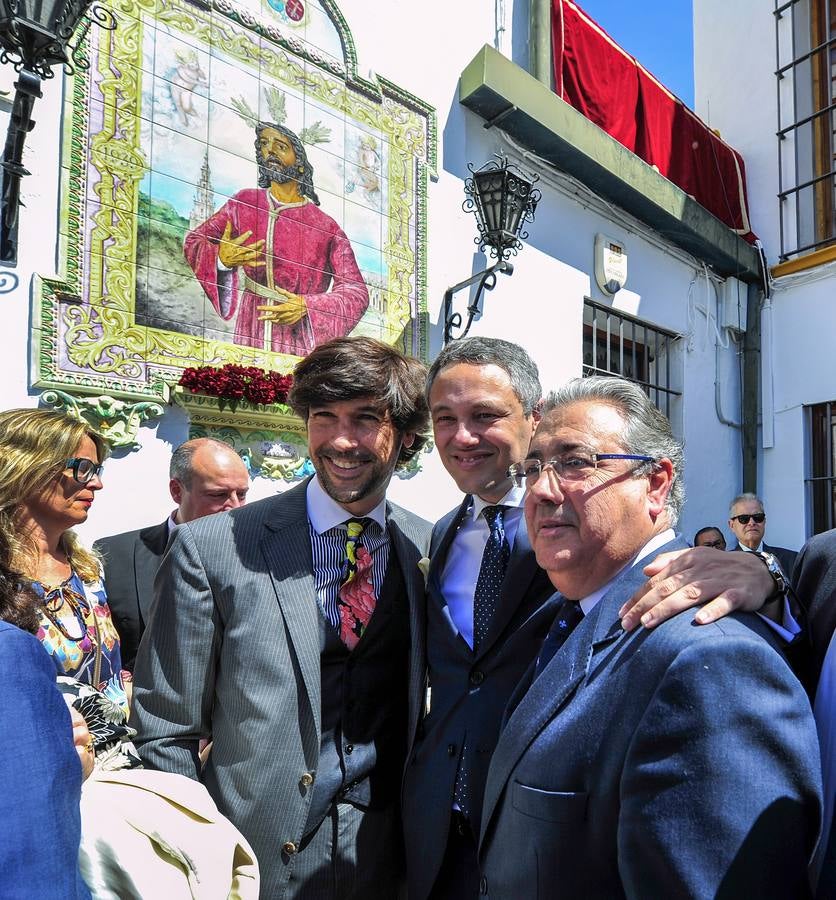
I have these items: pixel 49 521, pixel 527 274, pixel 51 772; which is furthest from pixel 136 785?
pixel 527 274

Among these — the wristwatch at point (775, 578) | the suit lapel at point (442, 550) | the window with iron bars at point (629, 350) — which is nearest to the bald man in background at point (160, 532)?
the suit lapel at point (442, 550)

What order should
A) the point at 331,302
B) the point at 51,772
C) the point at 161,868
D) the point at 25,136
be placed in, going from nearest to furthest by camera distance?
the point at 51,772 < the point at 161,868 < the point at 25,136 < the point at 331,302

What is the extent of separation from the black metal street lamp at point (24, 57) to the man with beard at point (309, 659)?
7.29 feet

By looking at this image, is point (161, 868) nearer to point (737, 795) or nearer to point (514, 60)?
point (737, 795)

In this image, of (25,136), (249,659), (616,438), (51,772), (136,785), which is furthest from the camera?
(25,136)

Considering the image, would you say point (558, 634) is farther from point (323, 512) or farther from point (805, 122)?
point (805, 122)

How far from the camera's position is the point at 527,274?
6.36m

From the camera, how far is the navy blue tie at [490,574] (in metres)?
1.87

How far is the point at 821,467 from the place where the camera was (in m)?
8.86

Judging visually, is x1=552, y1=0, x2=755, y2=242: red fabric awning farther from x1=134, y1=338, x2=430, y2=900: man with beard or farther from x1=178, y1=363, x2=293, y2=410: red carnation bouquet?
x1=134, y1=338, x2=430, y2=900: man with beard

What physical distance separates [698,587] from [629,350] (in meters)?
7.11

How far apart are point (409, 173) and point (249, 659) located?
452cm

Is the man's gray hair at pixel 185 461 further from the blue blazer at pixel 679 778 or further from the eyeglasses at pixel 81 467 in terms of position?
the blue blazer at pixel 679 778

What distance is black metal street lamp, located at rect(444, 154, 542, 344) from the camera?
5.26 metres
